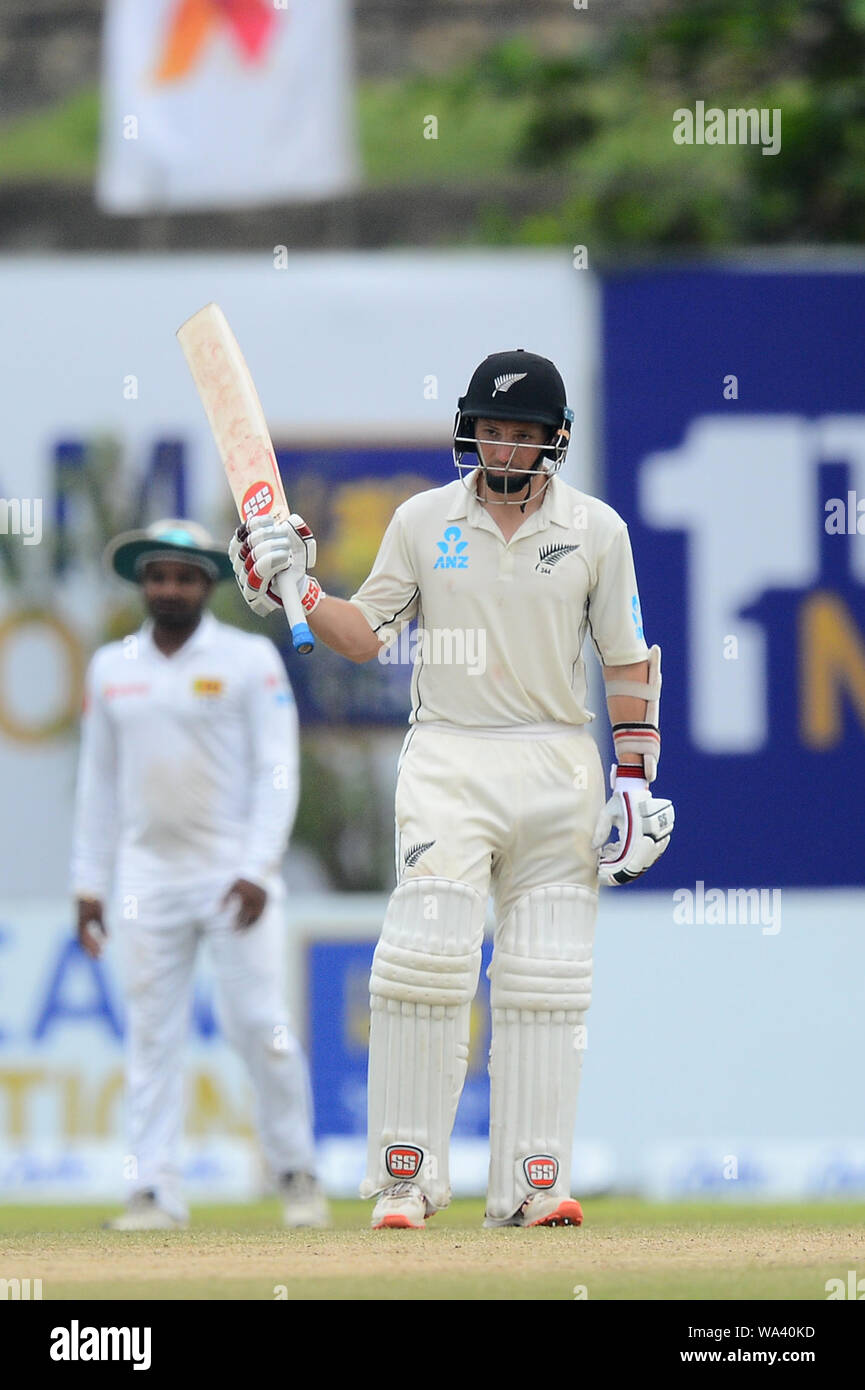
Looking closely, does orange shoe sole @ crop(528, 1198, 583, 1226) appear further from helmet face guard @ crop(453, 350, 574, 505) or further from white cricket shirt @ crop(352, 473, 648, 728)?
helmet face guard @ crop(453, 350, 574, 505)

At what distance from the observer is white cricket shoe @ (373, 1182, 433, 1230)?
5520mm

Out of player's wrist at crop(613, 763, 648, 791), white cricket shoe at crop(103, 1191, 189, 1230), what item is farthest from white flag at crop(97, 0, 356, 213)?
player's wrist at crop(613, 763, 648, 791)

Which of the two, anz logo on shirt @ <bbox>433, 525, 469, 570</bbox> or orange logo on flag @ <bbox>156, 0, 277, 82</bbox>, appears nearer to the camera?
anz logo on shirt @ <bbox>433, 525, 469, 570</bbox>

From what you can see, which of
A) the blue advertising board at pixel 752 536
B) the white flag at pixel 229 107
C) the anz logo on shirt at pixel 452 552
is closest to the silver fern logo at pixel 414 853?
the anz logo on shirt at pixel 452 552

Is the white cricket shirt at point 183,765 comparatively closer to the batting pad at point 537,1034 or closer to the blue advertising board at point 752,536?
the batting pad at point 537,1034

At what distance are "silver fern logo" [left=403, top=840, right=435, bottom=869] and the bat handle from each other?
19.9 inches

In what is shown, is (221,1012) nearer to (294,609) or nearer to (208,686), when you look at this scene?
(208,686)

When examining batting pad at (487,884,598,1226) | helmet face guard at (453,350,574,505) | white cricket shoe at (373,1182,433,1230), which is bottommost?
white cricket shoe at (373,1182,433,1230)

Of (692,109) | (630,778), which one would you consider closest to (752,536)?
(692,109)

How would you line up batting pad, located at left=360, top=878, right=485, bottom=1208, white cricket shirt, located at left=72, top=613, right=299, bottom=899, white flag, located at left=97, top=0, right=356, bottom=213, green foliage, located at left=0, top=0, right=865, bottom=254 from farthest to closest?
1. green foliage, located at left=0, top=0, right=865, bottom=254
2. white flag, located at left=97, top=0, right=356, bottom=213
3. white cricket shirt, located at left=72, top=613, right=299, bottom=899
4. batting pad, located at left=360, top=878, right=485, bottom=1208

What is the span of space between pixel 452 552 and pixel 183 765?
111 inches

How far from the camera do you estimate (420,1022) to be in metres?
5.49

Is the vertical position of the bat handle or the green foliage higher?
the green foliage

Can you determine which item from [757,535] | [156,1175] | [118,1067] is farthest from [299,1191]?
[757,535]
